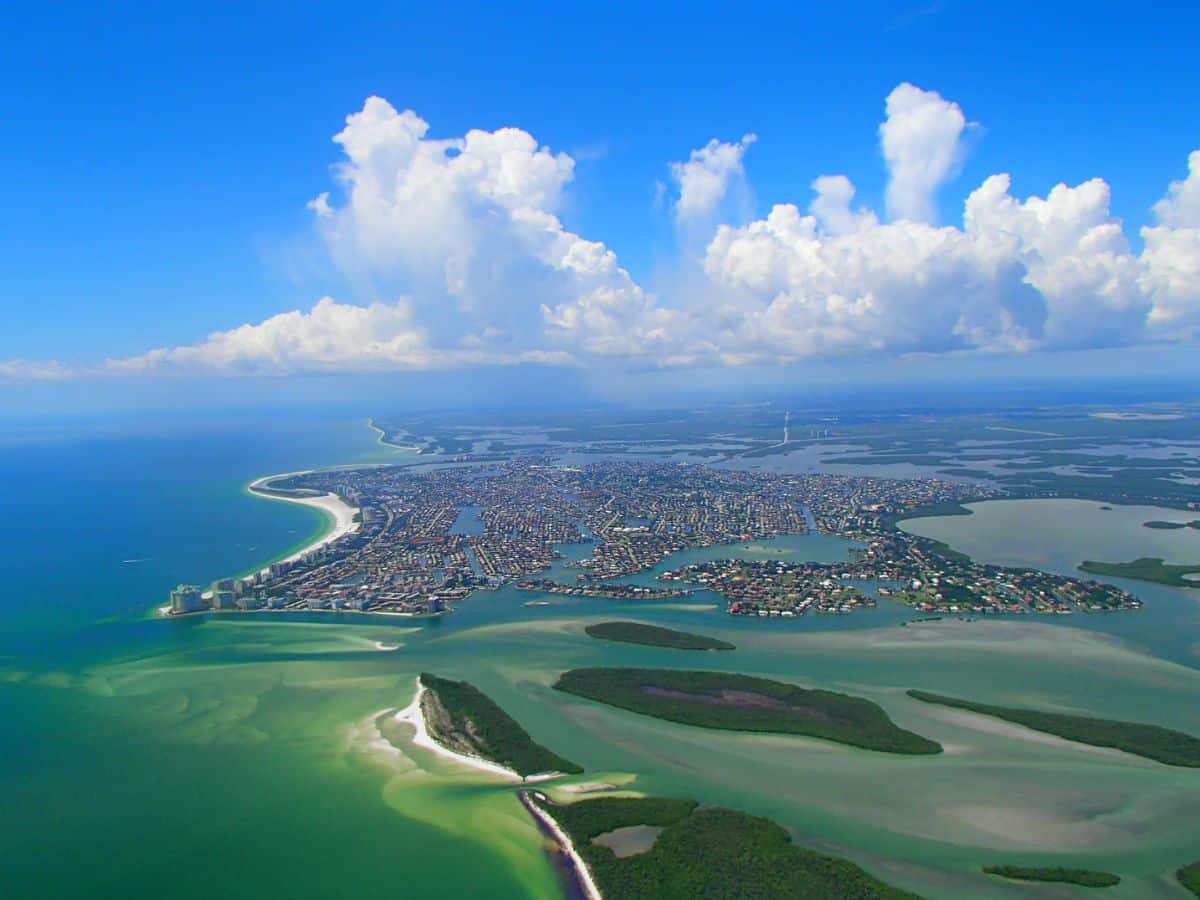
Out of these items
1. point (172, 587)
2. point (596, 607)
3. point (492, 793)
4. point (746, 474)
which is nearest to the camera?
point (492, 793)

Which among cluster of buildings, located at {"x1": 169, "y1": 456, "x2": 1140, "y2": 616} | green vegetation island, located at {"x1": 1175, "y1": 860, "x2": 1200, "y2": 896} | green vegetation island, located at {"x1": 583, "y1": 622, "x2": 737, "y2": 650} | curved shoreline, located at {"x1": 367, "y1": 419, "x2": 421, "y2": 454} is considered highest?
curved shoreline, located at {"x1": 367, "y1": 419, "x2": 421, "y2": 454}

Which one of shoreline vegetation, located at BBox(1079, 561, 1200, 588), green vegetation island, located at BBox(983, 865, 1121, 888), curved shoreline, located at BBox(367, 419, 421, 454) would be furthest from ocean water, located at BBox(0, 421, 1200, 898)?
curved shoreline, located at BBox(367, 419, 421, 454)

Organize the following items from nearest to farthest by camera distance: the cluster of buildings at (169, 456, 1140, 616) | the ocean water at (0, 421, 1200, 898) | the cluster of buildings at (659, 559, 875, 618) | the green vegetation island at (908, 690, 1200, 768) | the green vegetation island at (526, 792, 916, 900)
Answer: the green vegetation island at (526, 792, 916, 900), the ocean water at (0, 421, 1200, 898), the green vegetation island at (908, 690, 1200, 768), the cluster of buildings at (659, 559, 875, 618), the cluster of buildings at (169, 456, 1140, 616)

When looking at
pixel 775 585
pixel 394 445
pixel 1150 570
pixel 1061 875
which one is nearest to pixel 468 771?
pixel 1061 875

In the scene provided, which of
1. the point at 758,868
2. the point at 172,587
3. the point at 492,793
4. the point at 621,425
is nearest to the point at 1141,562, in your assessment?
the point at 758,868

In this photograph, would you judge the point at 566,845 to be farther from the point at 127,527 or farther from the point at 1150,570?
the point at 127,527

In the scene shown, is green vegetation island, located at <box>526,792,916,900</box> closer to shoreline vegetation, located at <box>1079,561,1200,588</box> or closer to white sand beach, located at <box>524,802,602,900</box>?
white sand beach, located at <box>524,802,602,900</box>

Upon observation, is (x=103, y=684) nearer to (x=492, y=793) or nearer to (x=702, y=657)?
(x=492, y=793)
